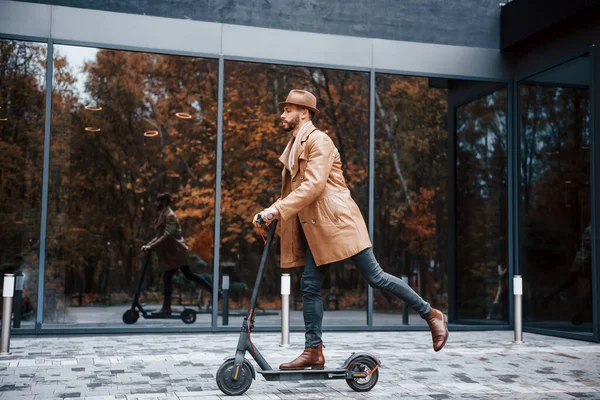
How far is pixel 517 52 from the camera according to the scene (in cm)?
1057

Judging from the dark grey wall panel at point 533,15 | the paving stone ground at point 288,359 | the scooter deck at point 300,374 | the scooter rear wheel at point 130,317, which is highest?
the dark grey wall panel at point 533,15

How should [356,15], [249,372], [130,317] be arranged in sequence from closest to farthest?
1. [249,372]
2. [130,317]
3. [356,15]

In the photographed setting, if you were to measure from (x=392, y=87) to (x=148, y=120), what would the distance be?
3.47m

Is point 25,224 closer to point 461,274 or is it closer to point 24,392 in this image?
point 24,392

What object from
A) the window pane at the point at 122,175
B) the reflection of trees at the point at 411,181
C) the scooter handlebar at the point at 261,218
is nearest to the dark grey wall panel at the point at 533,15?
the reflection of trees at the point at 411,181

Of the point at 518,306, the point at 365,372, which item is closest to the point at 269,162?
the point at 518,306

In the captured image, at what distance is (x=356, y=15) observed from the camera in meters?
10.0

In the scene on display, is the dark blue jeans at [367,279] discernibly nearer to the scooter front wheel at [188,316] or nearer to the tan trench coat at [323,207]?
the tan trench coat at [323,207]

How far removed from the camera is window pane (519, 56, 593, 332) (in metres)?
9.09

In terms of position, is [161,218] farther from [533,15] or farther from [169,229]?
[533,15]

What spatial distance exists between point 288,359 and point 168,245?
3.51 m

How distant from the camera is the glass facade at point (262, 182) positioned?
905 cm

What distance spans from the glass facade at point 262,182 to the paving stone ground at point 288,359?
2.50 ft

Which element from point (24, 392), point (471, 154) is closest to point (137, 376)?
point (24, 392)
